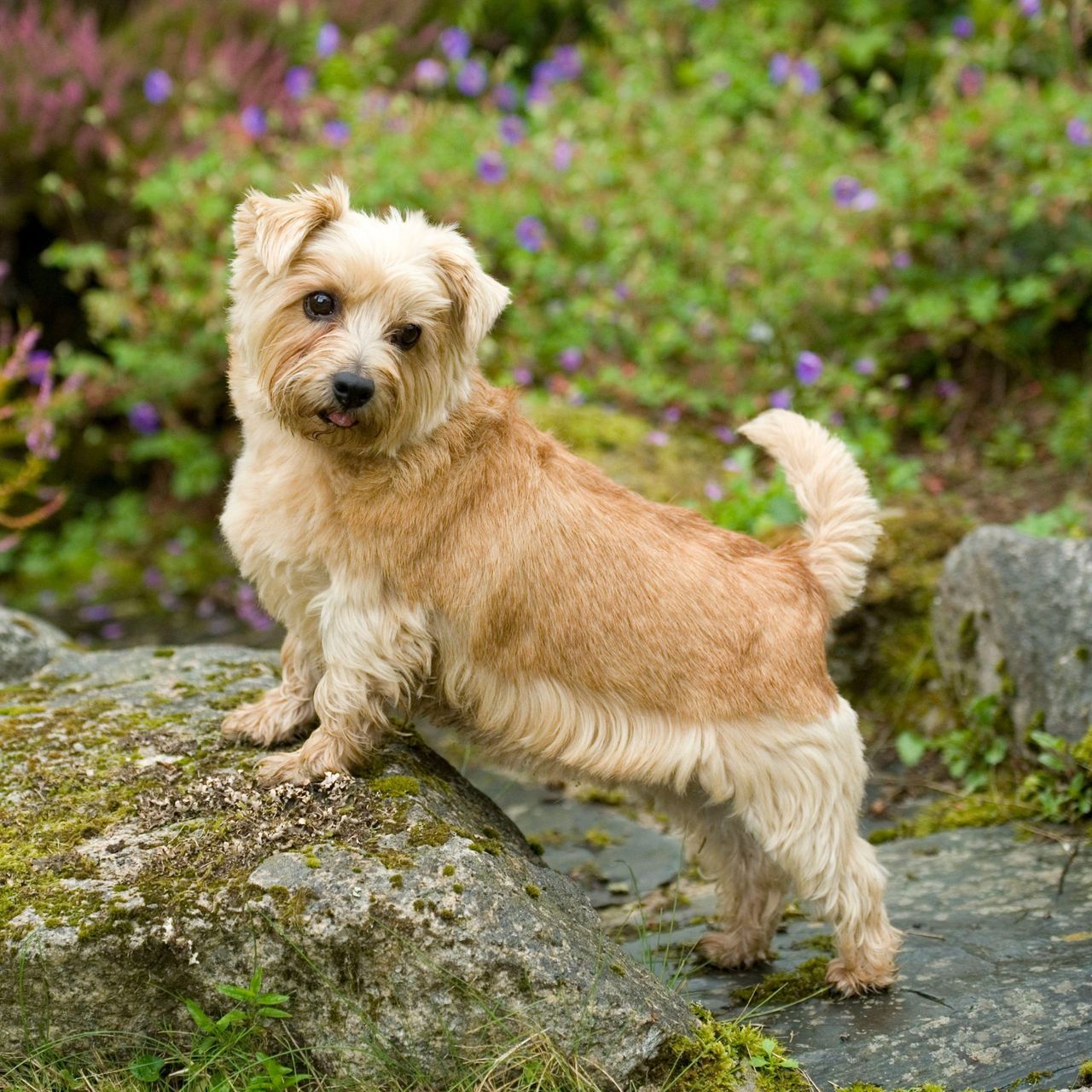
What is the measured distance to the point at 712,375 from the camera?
7496mm

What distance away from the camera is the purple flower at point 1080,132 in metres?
7.42

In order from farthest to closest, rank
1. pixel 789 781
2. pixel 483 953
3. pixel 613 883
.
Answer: pixel 613 883 → pixel 789 781 → pixel 483 953

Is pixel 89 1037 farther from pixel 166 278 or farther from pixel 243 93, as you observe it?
pixel 243 93

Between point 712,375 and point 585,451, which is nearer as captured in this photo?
point 585,451

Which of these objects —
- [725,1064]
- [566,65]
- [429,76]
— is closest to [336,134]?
[429,76]

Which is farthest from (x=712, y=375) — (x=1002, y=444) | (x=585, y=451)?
(x=1002, y=444)

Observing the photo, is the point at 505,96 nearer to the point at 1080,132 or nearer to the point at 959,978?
the point at 1080,132

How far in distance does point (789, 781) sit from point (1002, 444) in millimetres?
4567

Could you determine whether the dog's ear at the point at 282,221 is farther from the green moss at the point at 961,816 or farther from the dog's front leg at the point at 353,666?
the green moss at the point at 961,816

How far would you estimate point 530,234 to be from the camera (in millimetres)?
7738

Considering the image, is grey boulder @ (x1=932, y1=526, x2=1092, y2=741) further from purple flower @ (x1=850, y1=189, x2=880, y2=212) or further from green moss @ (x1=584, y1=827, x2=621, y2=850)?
purple flower @ (x1=850, y1=189, x2=880, y2=212)

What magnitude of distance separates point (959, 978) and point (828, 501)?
54.9 inches

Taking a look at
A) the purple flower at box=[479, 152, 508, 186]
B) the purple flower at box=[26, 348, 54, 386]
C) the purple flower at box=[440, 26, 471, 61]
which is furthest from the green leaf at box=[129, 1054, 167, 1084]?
the purple flower at box=[440, 26, 471, 61]

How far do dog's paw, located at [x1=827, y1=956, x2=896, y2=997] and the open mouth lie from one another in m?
2.03
